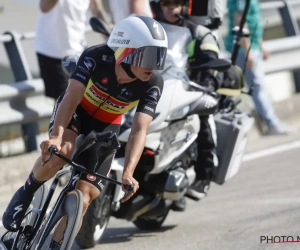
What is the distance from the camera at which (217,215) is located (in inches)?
322

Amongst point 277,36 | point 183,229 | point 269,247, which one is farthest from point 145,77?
point 277,36

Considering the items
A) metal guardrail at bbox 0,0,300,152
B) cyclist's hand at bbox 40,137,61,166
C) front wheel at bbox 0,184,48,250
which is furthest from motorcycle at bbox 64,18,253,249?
metal guardrail at bbox 0,0,300,152

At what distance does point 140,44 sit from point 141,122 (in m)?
0.47

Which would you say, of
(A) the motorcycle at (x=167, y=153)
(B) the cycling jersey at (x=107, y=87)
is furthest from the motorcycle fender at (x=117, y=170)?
(B) the cycling jersey at (x=107, y=87)

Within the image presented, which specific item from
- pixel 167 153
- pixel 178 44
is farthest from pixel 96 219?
pixel 178 44

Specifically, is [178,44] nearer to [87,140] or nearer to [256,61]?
[87,140]

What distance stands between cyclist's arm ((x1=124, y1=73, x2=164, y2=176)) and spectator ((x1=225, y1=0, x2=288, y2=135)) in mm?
5407

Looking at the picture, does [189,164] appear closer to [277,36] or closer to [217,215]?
[217,215]

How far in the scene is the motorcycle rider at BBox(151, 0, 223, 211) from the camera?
7.80 meters

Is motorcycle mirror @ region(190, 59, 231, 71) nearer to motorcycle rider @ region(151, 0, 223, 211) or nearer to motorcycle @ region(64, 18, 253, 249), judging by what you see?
motorcycle @ region(64, 18, 253, 249)

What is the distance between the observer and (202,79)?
25.8ft

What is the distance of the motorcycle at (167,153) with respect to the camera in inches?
275

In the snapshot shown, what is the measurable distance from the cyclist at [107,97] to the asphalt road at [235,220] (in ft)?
4.20

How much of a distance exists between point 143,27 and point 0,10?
30.2 ft
